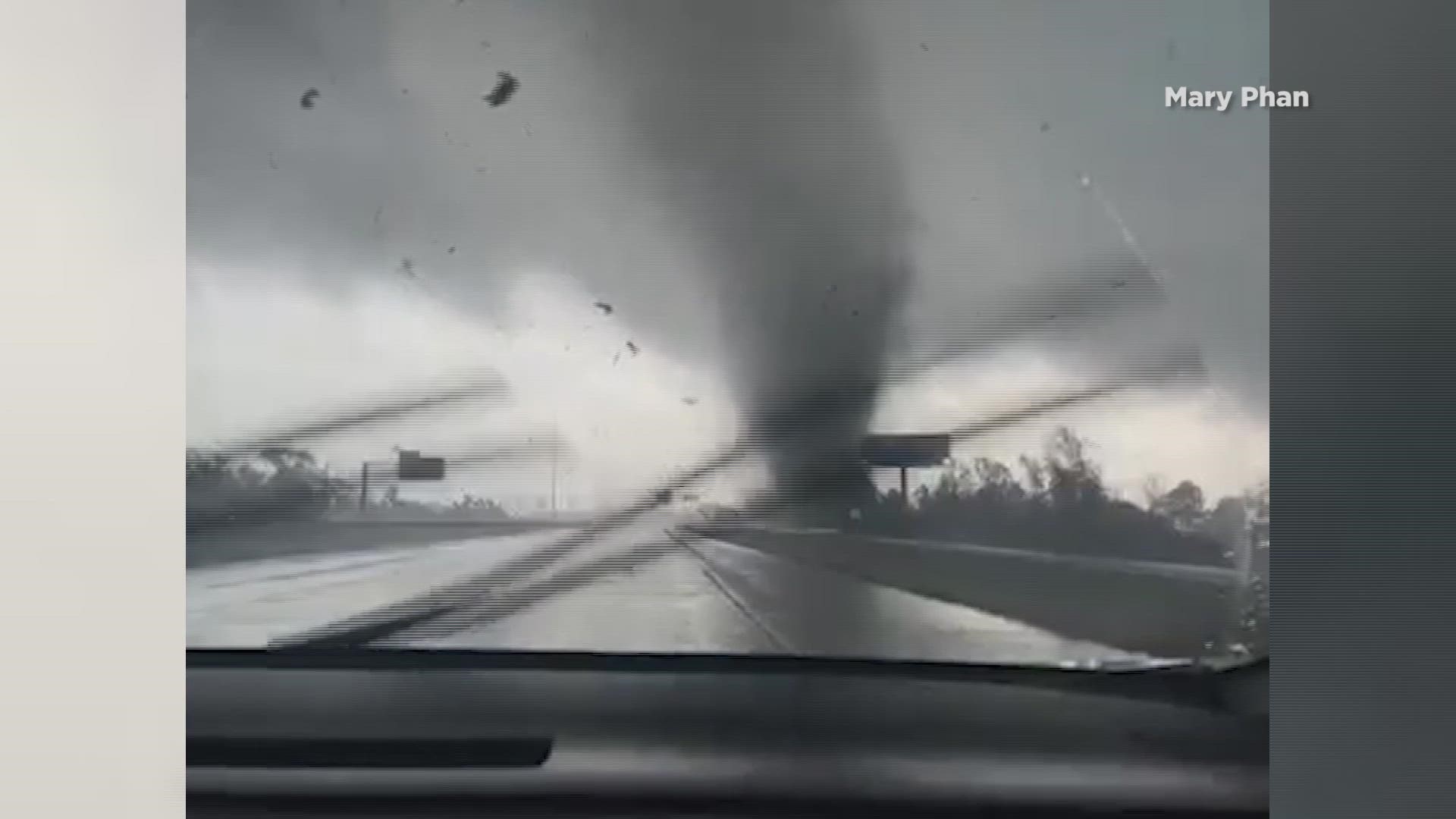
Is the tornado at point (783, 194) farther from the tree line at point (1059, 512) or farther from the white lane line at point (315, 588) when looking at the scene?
the white lane line at point (315, 588)

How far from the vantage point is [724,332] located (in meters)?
1.06

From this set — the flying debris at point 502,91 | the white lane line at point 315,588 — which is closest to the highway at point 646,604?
the white lane line at point 315,588

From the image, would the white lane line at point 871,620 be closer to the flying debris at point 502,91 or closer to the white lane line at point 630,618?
the white lane line at point 630,618

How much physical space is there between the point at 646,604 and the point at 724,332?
0.85 feet

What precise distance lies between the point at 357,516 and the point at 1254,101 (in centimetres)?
91

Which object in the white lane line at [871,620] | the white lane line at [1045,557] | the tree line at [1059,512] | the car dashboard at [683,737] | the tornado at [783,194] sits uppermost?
the tornado at [783,194]

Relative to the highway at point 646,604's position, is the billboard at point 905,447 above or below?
above

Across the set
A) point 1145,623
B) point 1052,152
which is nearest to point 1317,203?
point 1052,152

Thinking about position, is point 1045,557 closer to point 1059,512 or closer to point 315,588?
point 1059,512

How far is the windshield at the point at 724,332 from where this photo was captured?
3.45ft

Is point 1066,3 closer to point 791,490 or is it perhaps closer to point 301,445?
point 791,490

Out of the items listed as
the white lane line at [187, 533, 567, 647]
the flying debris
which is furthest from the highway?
the flying debris

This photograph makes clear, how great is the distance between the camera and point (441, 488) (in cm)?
105

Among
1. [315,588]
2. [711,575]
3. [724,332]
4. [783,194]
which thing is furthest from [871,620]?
[315,588]
